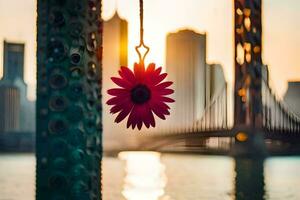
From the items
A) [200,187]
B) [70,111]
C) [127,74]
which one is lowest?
[200,187]

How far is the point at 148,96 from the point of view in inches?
94.1

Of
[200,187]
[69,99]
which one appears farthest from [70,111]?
[200,187]

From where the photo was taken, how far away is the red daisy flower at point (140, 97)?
2.38 metres

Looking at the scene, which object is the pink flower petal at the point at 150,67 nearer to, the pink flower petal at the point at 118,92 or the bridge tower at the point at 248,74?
the pink flower petal at the point at 118,92

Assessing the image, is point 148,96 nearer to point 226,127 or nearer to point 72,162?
point 72,162

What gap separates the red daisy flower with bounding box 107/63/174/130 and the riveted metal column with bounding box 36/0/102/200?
61cm

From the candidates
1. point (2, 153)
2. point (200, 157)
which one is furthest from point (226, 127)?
point (2, 153)

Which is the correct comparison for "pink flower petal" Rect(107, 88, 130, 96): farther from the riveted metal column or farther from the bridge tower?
the bridge tower

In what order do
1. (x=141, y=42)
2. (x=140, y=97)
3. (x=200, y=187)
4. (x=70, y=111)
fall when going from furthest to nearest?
(x=200, y=187), (x=70, y=111), (x=141, y=42), (x=140, y=97)

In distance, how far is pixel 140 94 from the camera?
2395 mm

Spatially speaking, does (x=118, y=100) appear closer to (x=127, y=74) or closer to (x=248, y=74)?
(x=127, y=74)

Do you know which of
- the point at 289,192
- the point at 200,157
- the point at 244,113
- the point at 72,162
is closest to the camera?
the point at 72,162

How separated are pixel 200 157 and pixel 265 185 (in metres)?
43.4

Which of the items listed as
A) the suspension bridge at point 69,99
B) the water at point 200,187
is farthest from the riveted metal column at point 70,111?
the water at point 200,187
